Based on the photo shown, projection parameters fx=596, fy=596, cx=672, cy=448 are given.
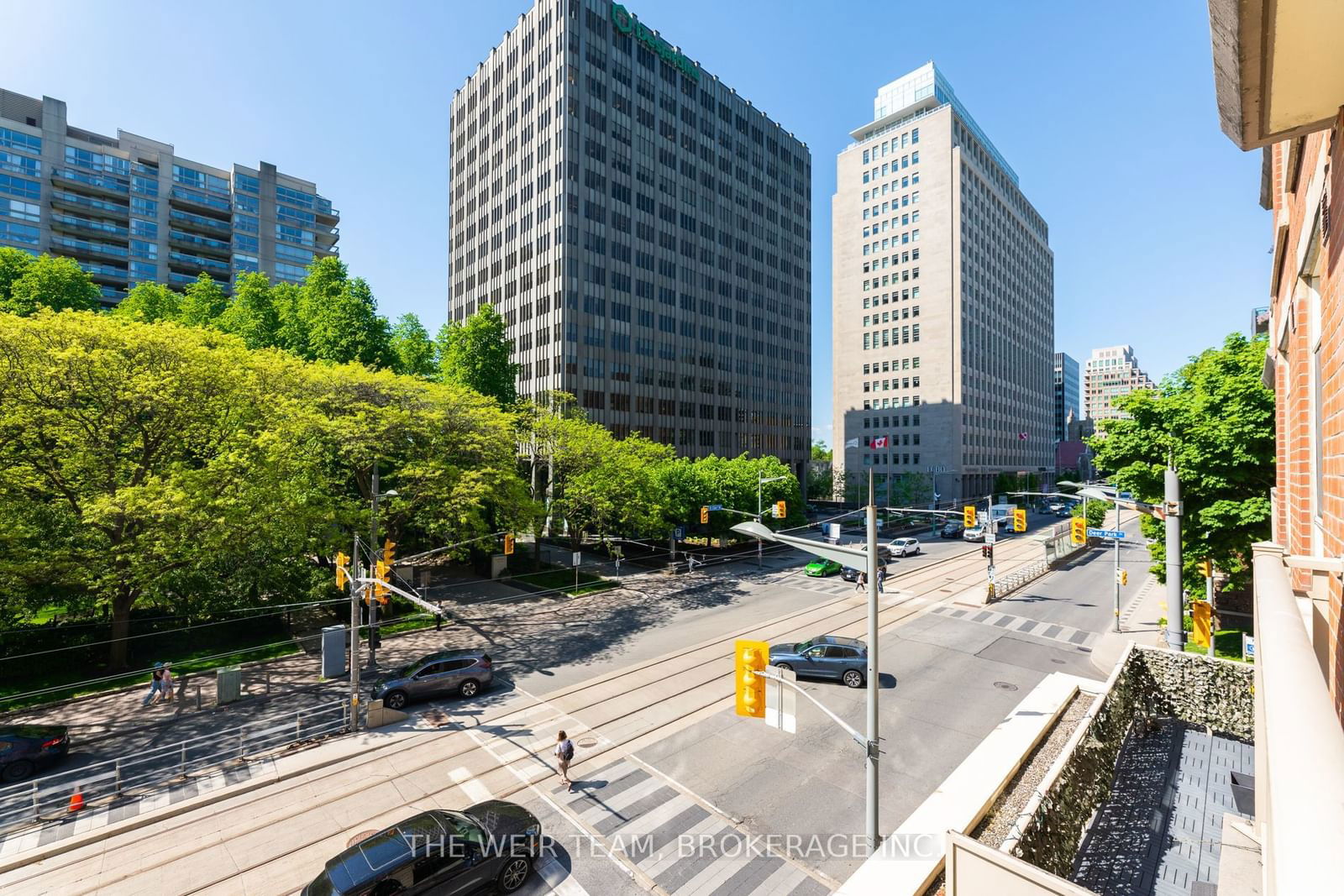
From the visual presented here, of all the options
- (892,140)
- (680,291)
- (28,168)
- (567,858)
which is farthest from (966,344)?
(28,168)

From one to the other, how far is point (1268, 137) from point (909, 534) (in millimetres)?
67881

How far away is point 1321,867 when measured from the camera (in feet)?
2.66

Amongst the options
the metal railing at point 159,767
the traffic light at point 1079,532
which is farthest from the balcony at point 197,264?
the traffic light at point 1079,532

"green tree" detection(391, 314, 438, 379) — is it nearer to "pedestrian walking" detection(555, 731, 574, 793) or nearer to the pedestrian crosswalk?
"pedestrian walking" detection(555, 731, 574, 793)

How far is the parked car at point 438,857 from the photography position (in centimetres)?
1098

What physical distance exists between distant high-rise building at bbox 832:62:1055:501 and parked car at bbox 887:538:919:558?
32876 millimetres

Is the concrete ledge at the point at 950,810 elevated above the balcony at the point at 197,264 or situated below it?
below

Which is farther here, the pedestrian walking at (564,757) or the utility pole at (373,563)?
the utility pole at (373,563)

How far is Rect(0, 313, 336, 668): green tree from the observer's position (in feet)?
65.4

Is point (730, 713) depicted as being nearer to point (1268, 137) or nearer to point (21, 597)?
point (1268, 137)

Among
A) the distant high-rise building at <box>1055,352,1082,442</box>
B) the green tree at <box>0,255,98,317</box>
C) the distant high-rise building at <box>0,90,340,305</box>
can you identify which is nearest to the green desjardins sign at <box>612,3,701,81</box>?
the green tree at <box>0,255,98,317</box>

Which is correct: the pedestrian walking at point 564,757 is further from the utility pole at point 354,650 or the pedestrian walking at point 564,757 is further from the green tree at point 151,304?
the green tree at point 151,304

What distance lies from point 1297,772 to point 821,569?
140 ft

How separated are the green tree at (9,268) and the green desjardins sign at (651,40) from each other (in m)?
57.4
